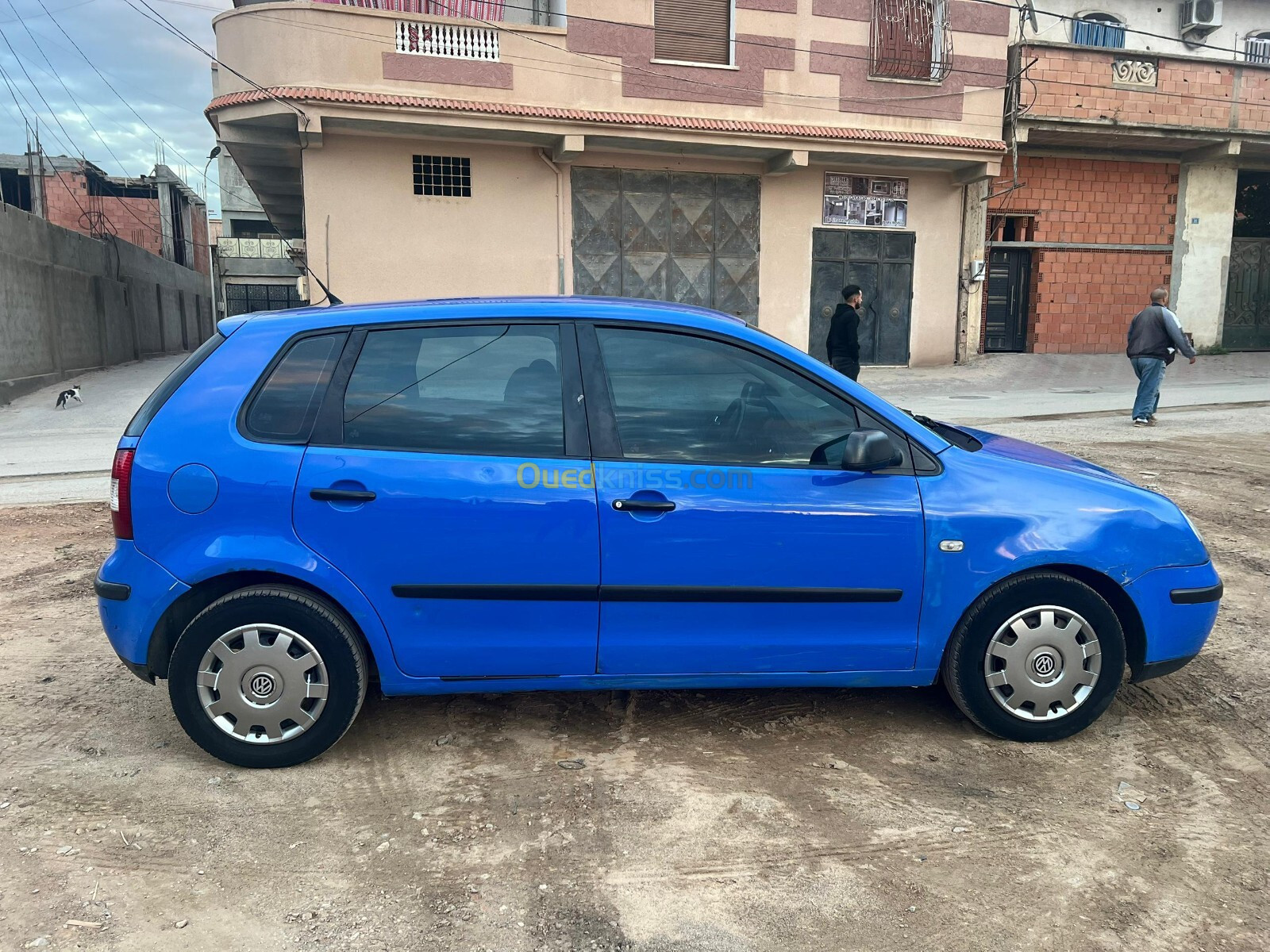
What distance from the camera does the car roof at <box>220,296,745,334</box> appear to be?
3449mm

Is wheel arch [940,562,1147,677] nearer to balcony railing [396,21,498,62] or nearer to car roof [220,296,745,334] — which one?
car roof [220,296,745,334]

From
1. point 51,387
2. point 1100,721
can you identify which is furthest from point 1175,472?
point 51,387

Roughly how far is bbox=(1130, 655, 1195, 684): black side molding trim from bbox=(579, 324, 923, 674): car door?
91 cm

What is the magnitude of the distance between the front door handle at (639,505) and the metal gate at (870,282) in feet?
50.7

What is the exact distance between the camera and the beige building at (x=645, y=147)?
603 inches

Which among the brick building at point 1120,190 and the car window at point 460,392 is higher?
the brick building at point 1120,190

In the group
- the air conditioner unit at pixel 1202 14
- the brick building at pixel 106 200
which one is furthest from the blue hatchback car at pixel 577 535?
the brick building at pixel 106 200

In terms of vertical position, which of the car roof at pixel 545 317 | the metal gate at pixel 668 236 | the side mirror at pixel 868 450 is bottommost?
the side mirror at pixel 868 450

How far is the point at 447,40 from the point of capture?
15594mm

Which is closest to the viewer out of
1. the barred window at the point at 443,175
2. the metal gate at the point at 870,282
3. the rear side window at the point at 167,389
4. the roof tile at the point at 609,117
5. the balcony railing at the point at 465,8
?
the rear side window at the point at 167,389

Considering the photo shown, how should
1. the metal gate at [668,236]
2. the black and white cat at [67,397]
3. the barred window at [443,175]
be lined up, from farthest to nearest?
the metal gate at [668,236] → the barred window at [443,175] → the black and white cat at [67,397]

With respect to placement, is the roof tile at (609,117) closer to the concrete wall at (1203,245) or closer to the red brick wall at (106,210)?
the concrete wall at (1203,245)

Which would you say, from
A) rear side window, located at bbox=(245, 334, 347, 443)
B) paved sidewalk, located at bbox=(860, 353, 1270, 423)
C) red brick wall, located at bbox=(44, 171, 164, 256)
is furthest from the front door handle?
red brick wall, located at bbox=(44, 171, 164, 256)

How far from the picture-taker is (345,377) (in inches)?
133
